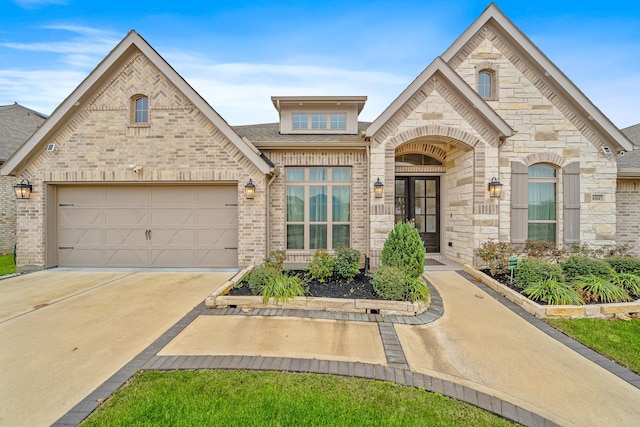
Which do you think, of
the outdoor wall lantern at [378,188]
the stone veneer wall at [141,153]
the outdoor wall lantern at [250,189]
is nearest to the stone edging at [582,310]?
the outdoor wall lantern at [378,188]

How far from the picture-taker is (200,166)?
26.4ft

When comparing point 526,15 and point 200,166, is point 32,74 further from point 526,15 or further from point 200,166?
point 526,15

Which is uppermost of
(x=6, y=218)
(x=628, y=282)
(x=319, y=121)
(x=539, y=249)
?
(x=319, y=121)

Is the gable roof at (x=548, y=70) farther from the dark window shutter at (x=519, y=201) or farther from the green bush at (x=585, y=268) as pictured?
the green bush at (x=585, y=268)

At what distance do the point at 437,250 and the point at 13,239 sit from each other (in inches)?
679

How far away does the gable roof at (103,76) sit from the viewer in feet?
25.4

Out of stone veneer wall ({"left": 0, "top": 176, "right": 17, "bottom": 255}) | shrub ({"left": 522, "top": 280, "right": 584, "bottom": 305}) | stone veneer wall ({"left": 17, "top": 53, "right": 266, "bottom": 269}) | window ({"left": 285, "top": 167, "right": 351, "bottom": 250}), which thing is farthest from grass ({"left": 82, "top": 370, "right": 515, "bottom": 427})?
stone veneer wall ({"left": 0, "top": 176, "right": 17, "bottom": 255})

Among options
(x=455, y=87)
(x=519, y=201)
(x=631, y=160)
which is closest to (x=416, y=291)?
(x=519, y=201)

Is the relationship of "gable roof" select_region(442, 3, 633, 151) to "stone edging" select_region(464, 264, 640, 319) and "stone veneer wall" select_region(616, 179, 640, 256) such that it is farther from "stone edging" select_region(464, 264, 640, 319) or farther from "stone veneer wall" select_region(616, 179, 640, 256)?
"stone edging" select_region(464, 264, 640, 319)

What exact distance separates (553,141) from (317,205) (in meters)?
7.48

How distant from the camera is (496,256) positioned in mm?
7266

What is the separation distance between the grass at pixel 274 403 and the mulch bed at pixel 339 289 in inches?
97.4

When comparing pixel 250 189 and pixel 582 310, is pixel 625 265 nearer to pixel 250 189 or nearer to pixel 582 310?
pixel 582 310

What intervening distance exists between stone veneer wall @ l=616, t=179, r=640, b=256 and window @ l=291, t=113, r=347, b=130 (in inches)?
378
